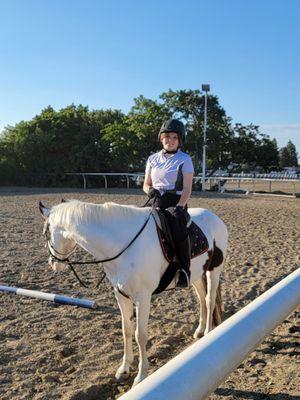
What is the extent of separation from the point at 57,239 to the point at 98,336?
1.57 m

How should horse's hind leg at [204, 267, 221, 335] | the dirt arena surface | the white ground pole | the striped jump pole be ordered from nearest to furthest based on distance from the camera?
the white ground pole, the dirt arena surface, horse's hind leg at [204, 267, 221, 335], the striped jump pole

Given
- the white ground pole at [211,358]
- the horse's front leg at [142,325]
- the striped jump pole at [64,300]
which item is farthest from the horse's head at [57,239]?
the white ground pole at [211,358]

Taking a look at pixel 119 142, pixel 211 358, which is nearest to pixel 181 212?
pixel 211 358

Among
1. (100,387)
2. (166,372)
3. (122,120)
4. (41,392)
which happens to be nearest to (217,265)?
(100,387)

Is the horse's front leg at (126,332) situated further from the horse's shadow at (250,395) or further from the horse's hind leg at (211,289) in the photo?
the horse's hind leg at (211,289)

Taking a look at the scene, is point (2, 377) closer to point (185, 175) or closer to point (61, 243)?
point (61, 243)

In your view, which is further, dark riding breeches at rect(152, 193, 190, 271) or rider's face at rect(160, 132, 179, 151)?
rider's face at rect(160, 132, 179, 151)

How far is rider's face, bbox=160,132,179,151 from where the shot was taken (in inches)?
167

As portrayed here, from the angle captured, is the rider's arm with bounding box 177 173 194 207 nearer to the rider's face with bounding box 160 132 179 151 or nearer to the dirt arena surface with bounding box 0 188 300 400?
the rider's face with bounding box 160 132 179 151

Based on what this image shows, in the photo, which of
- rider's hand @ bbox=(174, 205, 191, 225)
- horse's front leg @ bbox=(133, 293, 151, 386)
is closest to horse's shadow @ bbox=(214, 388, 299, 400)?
horse's front leg @ bbox=(133, 293, 151, 386)

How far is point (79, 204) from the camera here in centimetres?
377

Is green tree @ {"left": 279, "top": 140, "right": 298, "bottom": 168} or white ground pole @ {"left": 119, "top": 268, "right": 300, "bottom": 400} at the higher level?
green tree @ {"left": 279, "top": 140, "right": 298, "bottom": 168}

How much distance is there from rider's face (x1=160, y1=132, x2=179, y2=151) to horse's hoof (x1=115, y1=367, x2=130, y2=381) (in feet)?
7.03

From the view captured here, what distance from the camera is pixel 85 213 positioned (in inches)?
146
